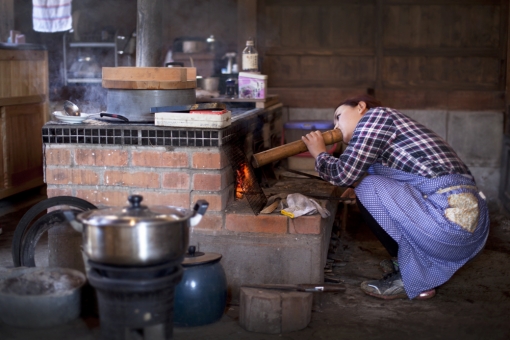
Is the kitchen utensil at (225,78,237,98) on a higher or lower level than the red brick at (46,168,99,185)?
higher

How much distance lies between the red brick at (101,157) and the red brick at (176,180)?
27 cm

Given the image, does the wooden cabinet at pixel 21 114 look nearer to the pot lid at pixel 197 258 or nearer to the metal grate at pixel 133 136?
the metal grate at pixel 133 136

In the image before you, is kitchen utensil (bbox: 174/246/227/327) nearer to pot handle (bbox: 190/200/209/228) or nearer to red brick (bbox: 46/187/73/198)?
pot handle (bbox: 190/200/209/228)

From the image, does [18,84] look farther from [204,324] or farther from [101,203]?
[204,324]

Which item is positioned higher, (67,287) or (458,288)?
(67,287)

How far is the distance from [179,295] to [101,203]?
0.90 meters

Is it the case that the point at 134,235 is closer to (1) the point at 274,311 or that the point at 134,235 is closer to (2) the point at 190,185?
(1) the point at 274,311

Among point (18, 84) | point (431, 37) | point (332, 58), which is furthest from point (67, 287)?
point (431, 37)

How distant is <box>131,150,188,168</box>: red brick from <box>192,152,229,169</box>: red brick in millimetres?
62

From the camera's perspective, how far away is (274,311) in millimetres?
3393

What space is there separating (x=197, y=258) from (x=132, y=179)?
0.75 metres

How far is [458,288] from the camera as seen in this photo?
4184 mm

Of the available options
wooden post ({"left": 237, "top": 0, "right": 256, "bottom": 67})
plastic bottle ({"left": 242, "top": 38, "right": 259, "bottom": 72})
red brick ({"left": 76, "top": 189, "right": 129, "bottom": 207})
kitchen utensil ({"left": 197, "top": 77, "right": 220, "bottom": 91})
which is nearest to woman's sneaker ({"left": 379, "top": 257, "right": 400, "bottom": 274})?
red brick ({"left": 76, "top": 189, "right": 129, "bottom": 207})

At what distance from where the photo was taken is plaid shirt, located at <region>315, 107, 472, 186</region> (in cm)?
382
